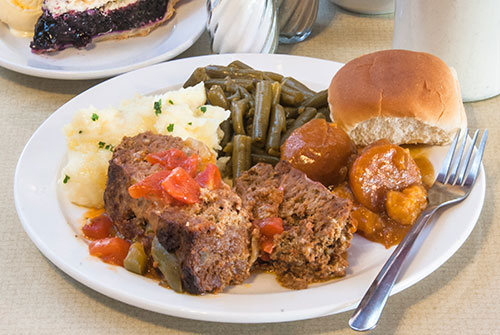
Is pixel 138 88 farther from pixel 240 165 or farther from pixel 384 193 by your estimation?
pixel 384 193

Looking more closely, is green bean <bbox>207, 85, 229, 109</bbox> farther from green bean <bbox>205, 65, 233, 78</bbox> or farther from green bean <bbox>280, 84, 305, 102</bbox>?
green bean <bbox>280, 84, 305, 102</bbox>

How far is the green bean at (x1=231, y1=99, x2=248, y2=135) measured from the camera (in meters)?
4.04

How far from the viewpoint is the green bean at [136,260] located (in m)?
2.99

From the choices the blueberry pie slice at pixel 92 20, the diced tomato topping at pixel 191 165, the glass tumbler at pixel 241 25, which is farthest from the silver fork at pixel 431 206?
the blueberry pie slice at pixel 92 20

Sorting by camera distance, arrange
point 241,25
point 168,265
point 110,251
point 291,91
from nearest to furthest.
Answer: point 168,265
point 110,251
point 291,91
point 241,25

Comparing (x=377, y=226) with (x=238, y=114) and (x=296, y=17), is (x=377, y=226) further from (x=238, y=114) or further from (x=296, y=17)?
(x=296, y=17)

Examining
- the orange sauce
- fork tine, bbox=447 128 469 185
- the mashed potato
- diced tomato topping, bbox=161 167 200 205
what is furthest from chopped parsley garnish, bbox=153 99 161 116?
fork tine, bbox=447 128 469 185

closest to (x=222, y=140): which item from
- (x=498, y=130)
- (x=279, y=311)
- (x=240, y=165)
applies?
(x=240, y=165)

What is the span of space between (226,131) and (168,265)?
1406mm

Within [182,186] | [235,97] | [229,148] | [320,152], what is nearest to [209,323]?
[182,186]

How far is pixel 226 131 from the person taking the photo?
4074 mm

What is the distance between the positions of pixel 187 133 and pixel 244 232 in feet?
3.16

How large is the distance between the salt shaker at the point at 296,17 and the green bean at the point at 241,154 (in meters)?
1.83

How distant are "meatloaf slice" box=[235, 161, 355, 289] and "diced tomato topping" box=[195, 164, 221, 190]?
0.57ft
